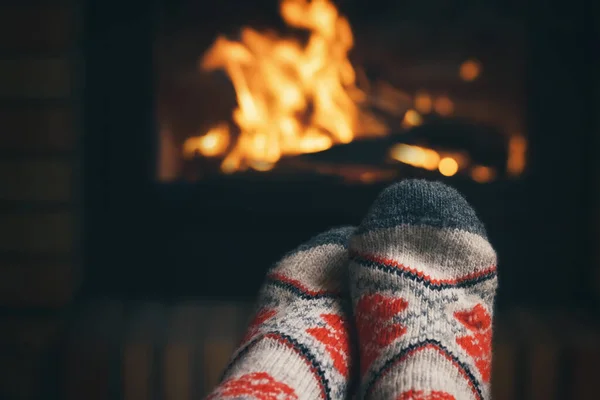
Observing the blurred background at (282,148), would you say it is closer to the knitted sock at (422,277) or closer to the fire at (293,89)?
the fire at (293,89)

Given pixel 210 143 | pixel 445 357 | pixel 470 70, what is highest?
pixel 470 70

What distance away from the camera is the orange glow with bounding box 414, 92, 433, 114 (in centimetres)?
142

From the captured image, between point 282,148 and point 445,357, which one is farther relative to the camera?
point 282,148

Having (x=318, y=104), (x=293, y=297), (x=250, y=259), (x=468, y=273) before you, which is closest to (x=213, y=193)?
(x=250, y=259)

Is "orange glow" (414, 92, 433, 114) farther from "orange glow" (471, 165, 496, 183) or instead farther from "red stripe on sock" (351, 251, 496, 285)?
"red stripe on sock" (351, 251, 496, 285)

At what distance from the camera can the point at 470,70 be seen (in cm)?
143

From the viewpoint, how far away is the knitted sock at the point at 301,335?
771 mm

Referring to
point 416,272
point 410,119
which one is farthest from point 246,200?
point 416,272

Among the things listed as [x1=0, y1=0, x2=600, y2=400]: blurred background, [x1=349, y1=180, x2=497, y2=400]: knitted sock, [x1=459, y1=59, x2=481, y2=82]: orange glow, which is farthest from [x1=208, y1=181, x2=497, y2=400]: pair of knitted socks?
[x1=459, y1=59, x2=481, y2=82]: orange glow

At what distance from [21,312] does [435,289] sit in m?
0.80

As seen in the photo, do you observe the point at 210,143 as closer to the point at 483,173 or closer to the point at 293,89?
the point at 293,89

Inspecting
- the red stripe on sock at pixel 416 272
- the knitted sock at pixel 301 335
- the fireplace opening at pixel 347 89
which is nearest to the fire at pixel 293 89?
the fireplace opening at pixel 347 89

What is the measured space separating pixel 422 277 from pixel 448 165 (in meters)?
0.51

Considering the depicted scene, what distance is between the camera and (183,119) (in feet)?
4.73
